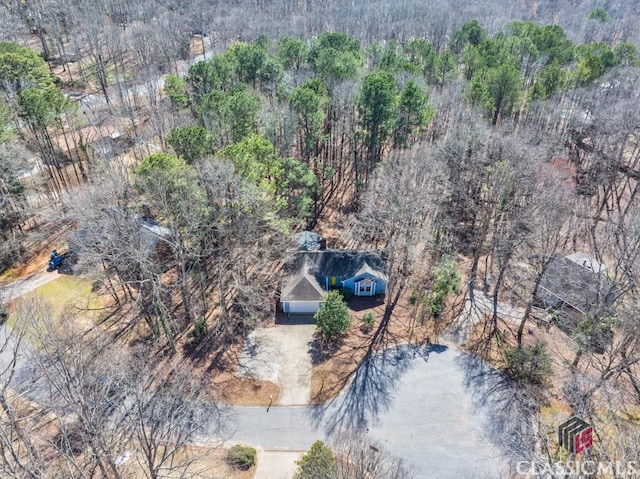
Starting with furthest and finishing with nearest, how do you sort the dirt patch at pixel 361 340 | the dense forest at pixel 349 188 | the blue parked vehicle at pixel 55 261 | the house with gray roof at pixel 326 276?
the blue parked vehicle at pixel 55 261 < the house with gray roof at pixel 326 276 < the dirt patch at pixel 361 340 < the dense forest at pixel 349 188

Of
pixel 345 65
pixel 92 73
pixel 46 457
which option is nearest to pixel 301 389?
pixel 46 457

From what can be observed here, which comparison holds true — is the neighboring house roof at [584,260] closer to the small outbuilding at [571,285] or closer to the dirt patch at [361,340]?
the small outbuilding at [571,285]

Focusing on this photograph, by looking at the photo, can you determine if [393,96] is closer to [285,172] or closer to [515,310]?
[285,172]

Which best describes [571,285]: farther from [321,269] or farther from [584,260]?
[321,269]

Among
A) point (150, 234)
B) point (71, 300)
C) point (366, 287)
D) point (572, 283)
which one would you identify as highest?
point (150, 234)

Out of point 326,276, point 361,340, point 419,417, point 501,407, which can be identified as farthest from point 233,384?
point 501,407

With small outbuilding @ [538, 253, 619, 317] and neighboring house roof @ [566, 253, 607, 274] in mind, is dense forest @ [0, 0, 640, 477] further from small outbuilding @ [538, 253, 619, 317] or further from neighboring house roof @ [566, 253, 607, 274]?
small outbuilding @ [538, 253, 619, 317]

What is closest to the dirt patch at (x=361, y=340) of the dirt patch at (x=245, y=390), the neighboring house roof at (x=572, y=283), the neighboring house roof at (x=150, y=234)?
the dirt patch at (x=245, y=390)
